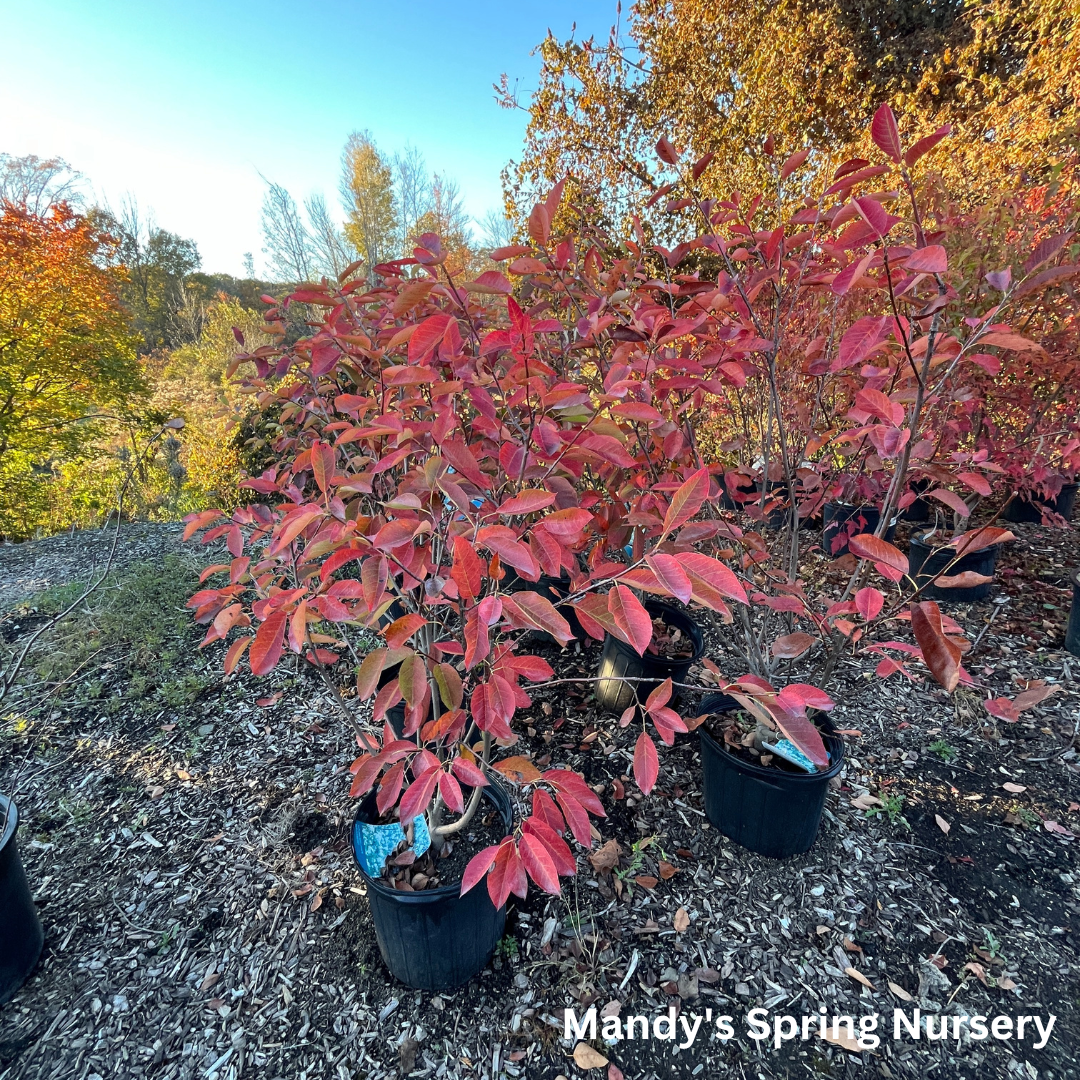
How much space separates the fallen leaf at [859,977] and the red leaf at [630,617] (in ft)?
4.23

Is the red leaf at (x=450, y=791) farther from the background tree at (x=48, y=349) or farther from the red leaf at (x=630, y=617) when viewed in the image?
the background tree at (x=48, y=349)

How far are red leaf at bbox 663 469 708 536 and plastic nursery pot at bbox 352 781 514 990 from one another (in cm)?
93

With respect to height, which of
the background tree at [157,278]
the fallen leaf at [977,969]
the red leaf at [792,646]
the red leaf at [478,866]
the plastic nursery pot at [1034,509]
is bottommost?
the fallen leaf at [977,969]

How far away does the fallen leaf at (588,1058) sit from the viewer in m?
1.16

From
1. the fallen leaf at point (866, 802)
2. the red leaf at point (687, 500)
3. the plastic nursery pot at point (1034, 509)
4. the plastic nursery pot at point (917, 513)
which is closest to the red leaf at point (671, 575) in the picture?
the red leaf at point (687, 500)

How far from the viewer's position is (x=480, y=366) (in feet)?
3.90

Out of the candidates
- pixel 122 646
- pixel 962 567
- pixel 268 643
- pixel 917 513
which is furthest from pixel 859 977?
pixel 917 513

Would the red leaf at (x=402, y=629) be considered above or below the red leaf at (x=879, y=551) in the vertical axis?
above

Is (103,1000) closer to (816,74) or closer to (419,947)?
(419,947)

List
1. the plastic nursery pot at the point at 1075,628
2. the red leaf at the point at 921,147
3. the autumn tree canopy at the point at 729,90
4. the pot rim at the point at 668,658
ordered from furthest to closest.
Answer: the autumn tree canopy at the point at 729,90
the plastic nursery pot at the point at 1075,628
the pot rim at the point at 668,658
the red leaf at the point at 921,147

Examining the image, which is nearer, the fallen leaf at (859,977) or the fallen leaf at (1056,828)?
the fallen leaf at (859,977)

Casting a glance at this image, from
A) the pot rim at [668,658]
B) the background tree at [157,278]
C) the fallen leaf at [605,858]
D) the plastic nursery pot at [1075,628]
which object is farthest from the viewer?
the background tree at [157,278]

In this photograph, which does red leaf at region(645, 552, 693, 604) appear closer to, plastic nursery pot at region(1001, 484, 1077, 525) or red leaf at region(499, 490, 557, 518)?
red leaf at region(499, 490, 557, 518)

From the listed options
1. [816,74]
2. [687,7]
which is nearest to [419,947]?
[687,7]
